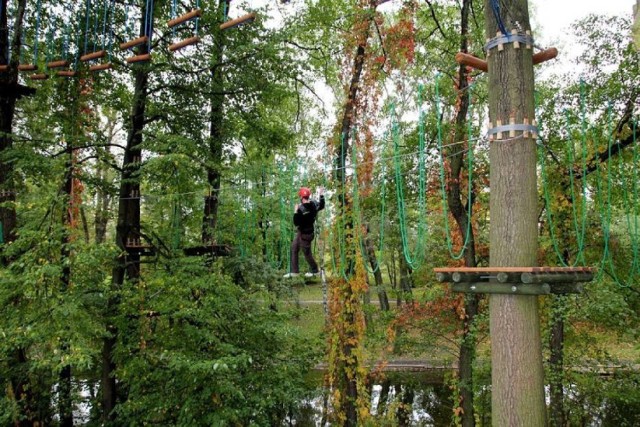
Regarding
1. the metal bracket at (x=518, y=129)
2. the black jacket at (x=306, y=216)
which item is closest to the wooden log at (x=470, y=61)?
the metal bracket at (x=518, y=129)

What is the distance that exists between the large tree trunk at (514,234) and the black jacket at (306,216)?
7.54 ft

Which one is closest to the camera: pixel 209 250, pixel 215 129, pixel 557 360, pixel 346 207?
pixel 346 207

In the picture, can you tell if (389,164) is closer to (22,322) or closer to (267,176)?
(267,176)

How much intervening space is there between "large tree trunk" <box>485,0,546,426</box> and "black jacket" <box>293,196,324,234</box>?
90.5 inches

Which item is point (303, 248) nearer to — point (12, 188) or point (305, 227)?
point (305, 227)

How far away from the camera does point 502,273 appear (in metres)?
2.66

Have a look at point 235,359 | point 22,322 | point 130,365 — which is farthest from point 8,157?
point 235,359

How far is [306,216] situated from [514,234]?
255 centimetres

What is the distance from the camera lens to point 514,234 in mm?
2773

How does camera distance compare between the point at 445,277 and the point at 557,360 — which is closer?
the point at 445,277

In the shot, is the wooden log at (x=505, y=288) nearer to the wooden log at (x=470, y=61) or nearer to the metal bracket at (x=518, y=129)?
the metal bracket at (x=518, y=129)

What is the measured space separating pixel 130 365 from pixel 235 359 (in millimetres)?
1431

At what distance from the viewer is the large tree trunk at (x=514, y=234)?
2.67 meters

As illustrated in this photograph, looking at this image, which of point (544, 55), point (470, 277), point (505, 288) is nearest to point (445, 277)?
point (470, 277)
